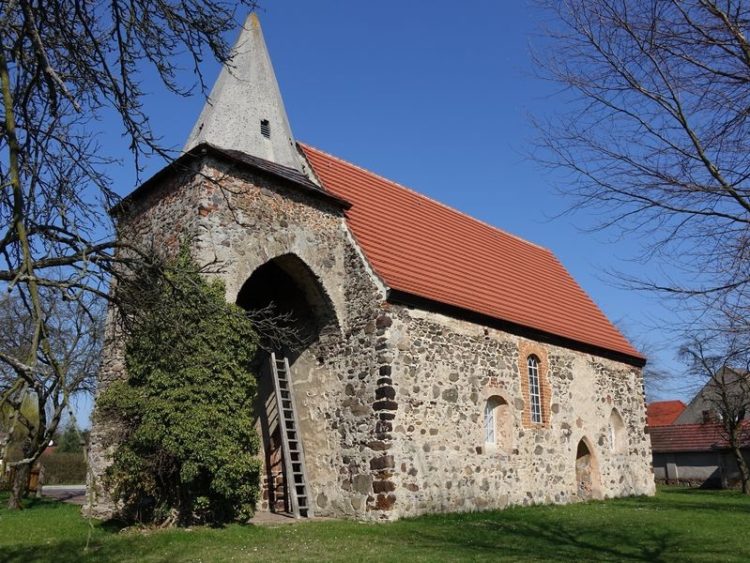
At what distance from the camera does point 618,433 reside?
17766mm

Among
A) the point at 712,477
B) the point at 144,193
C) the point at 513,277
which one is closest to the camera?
the point at 144,193

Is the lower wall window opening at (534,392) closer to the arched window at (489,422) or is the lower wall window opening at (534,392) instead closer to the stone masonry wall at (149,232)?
the arched window at (489,422)

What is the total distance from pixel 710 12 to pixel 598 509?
1141 centimetres

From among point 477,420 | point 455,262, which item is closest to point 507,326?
point 455,262

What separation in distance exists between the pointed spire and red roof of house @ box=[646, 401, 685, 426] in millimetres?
43183

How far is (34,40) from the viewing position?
4211 millimetres

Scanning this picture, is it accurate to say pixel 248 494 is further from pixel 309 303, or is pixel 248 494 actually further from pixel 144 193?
pixel 144 193

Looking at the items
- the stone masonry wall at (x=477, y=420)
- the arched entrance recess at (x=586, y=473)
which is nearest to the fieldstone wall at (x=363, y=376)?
the stone masonry wall at (x=477, y=420)

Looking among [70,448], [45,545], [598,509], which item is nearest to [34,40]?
[45,545]

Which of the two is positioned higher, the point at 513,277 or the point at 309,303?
the point at 513,277

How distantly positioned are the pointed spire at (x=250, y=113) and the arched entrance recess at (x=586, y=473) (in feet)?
32.4

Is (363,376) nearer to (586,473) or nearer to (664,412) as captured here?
(586,473)

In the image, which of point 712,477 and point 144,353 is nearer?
point 144,353

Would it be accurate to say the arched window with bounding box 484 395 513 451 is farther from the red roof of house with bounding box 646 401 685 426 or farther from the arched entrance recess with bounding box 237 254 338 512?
the red roof of house with bounding box 646 401 685 426
